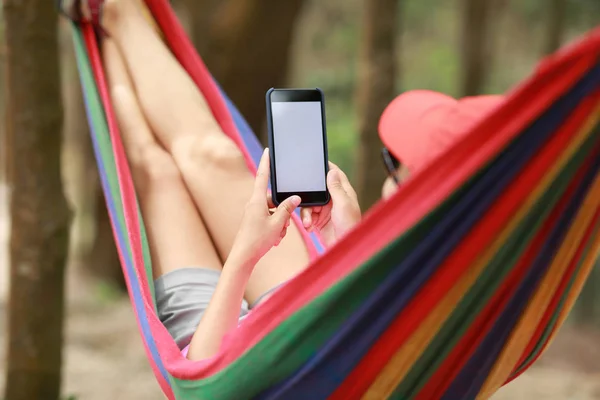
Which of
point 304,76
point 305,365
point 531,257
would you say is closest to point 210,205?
point 305,365

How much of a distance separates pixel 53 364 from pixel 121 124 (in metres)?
0.74

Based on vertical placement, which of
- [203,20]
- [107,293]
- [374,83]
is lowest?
[107,293]

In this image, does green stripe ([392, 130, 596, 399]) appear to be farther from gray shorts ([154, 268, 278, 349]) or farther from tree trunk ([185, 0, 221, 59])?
tree trunk ([185, 0, 221, 59])

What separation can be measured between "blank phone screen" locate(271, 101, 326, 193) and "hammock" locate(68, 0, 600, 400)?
258 mm

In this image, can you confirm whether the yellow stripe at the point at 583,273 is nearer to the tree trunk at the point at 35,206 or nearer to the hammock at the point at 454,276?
the hammock at the point at 454,276

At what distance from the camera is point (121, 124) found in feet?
5.04

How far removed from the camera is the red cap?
1.20 metres

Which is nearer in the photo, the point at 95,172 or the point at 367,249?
the point at 367,249

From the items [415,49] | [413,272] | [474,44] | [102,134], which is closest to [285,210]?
[413,272]

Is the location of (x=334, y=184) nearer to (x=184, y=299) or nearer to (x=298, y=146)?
(x=298, y=146)

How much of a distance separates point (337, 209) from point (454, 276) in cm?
34

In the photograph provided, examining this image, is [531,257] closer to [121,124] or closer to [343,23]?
[121,124]

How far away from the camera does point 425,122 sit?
4.07 ft

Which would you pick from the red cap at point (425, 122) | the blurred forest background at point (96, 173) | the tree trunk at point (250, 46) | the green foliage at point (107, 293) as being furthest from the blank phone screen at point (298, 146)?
the green foliage at point (107, 293)
